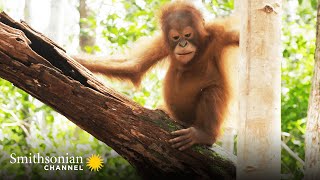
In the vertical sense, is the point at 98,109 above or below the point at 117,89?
below

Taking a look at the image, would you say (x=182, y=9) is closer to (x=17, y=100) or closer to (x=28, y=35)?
(x=28, y=35)

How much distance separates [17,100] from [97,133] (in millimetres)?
2424

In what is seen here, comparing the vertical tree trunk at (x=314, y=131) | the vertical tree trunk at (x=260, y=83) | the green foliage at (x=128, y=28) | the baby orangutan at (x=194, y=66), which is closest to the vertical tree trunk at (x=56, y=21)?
the green foliage at (x=128, y=28)

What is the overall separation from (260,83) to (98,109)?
948mm

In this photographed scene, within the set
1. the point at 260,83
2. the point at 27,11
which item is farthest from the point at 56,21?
the point at 260,83

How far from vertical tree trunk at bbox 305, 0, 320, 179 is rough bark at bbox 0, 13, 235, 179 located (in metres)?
0.49

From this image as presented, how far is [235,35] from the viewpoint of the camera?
298cm

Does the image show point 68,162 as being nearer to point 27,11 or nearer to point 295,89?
point 27,11

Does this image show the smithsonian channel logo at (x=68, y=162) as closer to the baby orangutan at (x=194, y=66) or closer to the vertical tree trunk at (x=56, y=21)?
the baby orangutan at (x=194, y=66)

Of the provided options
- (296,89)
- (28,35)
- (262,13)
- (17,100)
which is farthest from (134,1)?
(262,13)

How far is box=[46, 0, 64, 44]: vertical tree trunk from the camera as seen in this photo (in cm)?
498

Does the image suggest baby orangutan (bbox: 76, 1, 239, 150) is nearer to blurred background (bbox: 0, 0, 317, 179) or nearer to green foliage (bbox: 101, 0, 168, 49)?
blurred background (bbox: 0, 0, 317, 179)

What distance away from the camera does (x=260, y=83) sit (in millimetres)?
2043

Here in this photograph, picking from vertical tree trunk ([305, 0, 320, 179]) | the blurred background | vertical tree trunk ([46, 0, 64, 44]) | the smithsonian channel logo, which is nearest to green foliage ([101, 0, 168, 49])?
the blurred background
